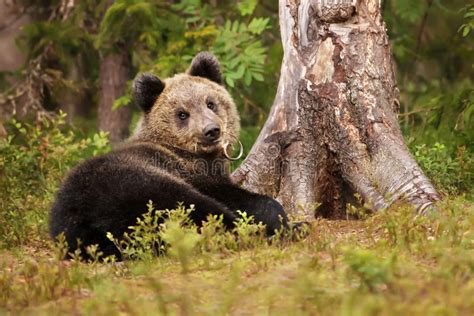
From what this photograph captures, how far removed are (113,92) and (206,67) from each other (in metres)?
3.94

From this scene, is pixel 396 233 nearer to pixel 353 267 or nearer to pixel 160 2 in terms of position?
pixel 353 267

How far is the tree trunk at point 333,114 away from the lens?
7.72 meters

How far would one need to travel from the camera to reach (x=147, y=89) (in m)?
8.01

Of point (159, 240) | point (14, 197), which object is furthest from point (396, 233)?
point (14, 197)

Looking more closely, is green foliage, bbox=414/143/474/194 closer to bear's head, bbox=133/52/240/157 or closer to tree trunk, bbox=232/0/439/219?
tree trunk, bbox=232/0/439/219

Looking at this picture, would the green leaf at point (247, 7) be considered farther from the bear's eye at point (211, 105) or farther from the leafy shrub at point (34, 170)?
the bear's eye at point (211, 105)

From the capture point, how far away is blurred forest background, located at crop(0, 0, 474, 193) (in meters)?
9.71

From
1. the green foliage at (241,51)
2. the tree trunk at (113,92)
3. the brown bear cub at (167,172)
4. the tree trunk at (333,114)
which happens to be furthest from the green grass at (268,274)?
the tree trunk at (113,92)

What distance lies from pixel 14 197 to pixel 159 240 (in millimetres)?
3128

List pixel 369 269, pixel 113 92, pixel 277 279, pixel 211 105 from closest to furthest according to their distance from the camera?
pixel 369 269 < pixel 277 279 < pixel 211 105 < pixel 113 92

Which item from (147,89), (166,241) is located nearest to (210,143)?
(147,89)

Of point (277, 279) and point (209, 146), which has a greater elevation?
point (209, 146)

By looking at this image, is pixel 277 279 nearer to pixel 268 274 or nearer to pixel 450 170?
pixel 268 274

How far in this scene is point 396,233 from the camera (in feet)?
19.2
